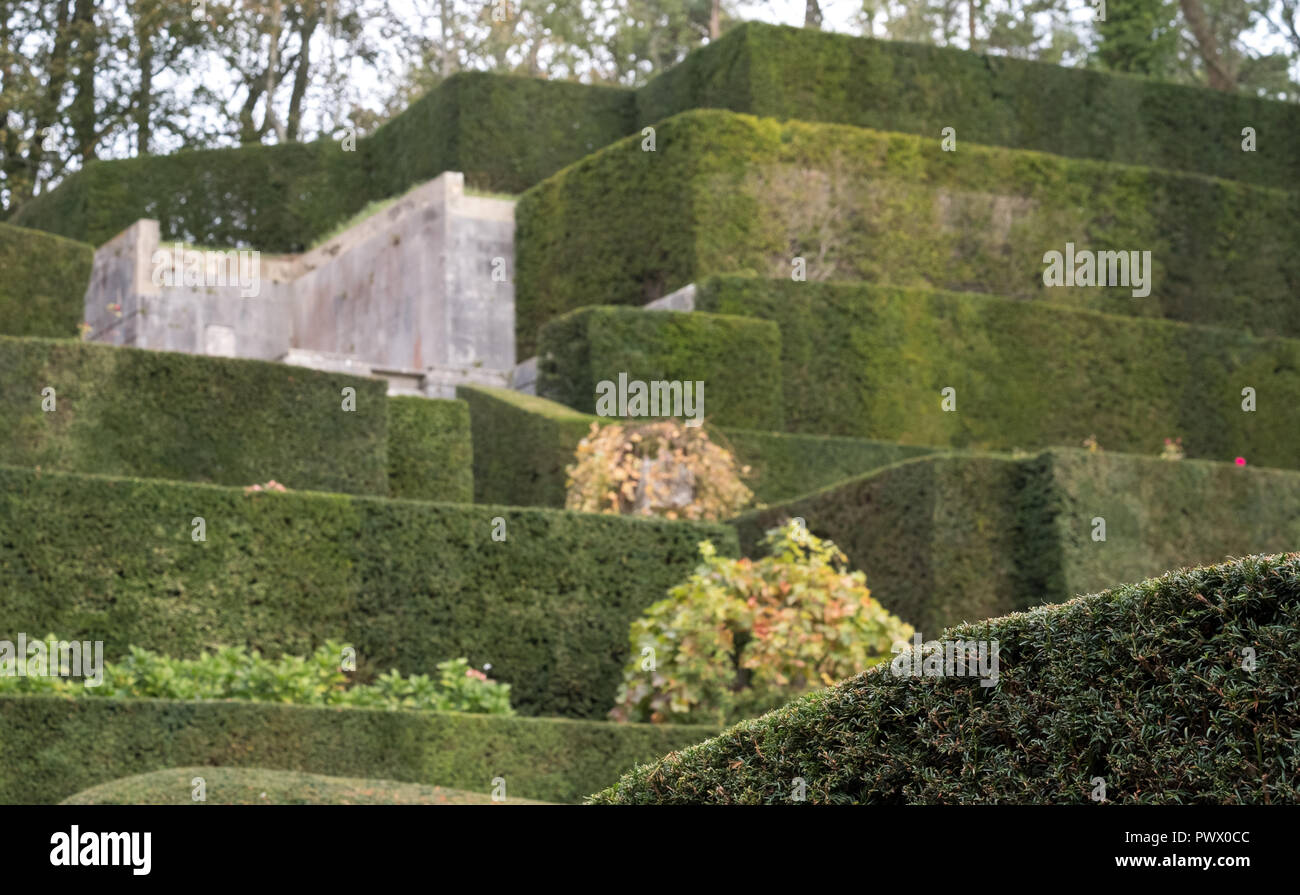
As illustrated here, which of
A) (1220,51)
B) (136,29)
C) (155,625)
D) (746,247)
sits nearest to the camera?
(155,625)

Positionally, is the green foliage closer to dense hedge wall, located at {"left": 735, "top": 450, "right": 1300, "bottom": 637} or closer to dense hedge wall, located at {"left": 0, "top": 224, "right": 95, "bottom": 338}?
dense hedge wall, located at {"left": 735, "top": 450, "right": 1300, "bottom": 637}

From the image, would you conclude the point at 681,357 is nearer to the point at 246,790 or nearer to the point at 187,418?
the point at 187,418

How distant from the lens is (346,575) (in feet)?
41.1

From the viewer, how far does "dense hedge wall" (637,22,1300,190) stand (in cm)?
2375

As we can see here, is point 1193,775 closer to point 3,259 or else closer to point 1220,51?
point 3,259

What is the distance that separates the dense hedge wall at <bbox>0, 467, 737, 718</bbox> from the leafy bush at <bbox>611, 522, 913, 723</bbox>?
2.59 ft

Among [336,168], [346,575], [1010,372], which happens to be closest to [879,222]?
[1010,372]

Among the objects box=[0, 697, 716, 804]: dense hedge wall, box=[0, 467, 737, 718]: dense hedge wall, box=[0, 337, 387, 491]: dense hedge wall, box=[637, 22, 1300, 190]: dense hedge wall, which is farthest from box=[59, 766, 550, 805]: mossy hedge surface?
box=[637, 22, 1300, 190]: dense hedge wall

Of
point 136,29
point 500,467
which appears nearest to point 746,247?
point 500,467

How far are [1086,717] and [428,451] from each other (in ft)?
38.4

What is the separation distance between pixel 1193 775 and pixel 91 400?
11044mm

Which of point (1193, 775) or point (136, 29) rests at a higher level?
point (136, 29)
